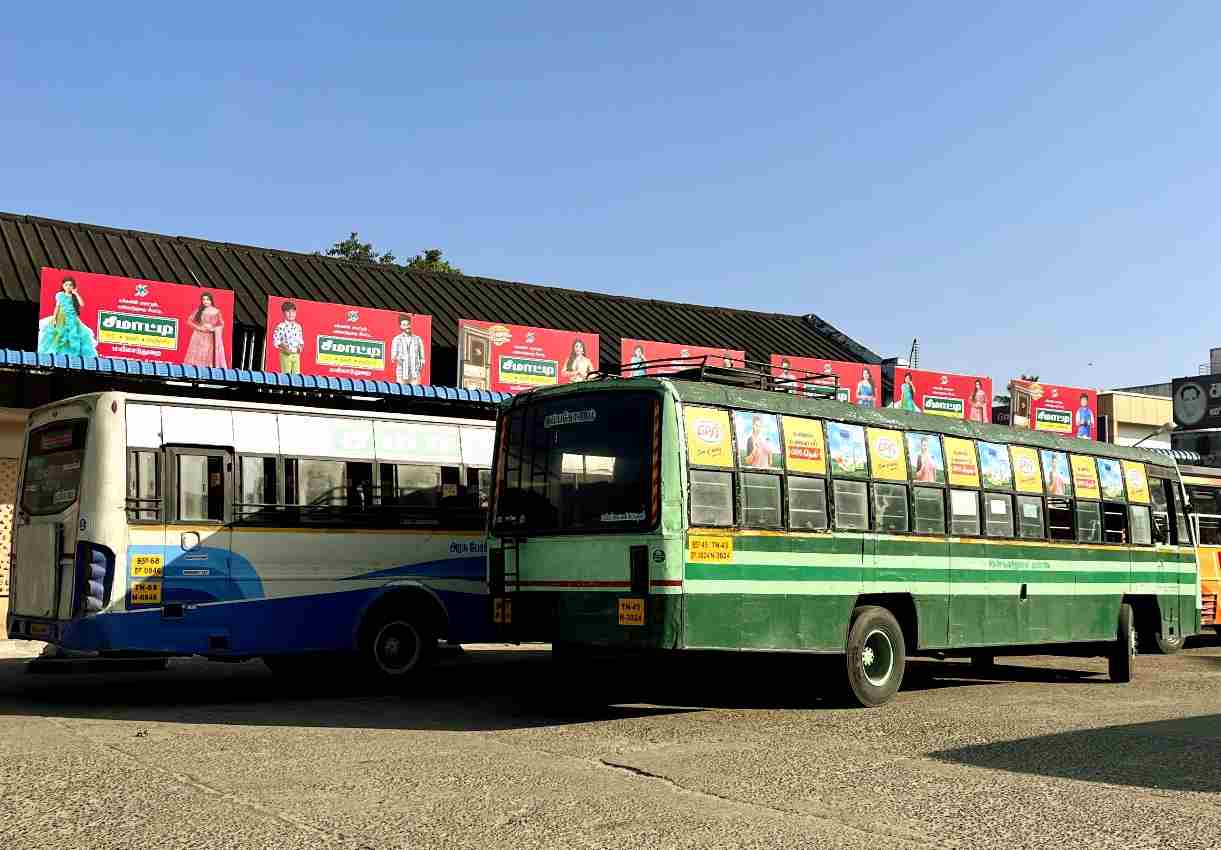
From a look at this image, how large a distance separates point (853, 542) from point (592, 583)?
295 centimetres

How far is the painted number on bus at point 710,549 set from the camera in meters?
11.8

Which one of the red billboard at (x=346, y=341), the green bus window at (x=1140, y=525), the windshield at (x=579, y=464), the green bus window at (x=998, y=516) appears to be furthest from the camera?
the red billboard at (x=346, y=341)

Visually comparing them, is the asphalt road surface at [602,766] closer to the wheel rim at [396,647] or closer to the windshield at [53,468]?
the wheel rim at [396,647]

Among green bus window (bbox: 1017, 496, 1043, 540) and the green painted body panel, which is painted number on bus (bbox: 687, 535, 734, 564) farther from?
green bus window (bbox: 1017, 496, 1043, 540)

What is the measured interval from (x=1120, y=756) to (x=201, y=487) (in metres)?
9.17

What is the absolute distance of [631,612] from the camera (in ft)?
38.7

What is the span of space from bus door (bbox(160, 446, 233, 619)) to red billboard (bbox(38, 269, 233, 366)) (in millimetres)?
11012

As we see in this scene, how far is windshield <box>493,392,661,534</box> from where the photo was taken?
472 inches

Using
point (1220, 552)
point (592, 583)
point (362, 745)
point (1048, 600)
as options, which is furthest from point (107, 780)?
point (1220, 552)

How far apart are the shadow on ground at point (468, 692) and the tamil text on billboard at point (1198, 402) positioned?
3881 cm

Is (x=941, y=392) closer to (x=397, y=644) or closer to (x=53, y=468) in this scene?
(x=397, y=644)

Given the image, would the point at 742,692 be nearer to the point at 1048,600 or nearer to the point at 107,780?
the point at 1048,600

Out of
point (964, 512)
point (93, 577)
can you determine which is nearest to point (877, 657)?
point (964, 512)

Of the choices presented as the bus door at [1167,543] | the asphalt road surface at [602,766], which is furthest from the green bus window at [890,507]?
the bus door at [1167,543]
